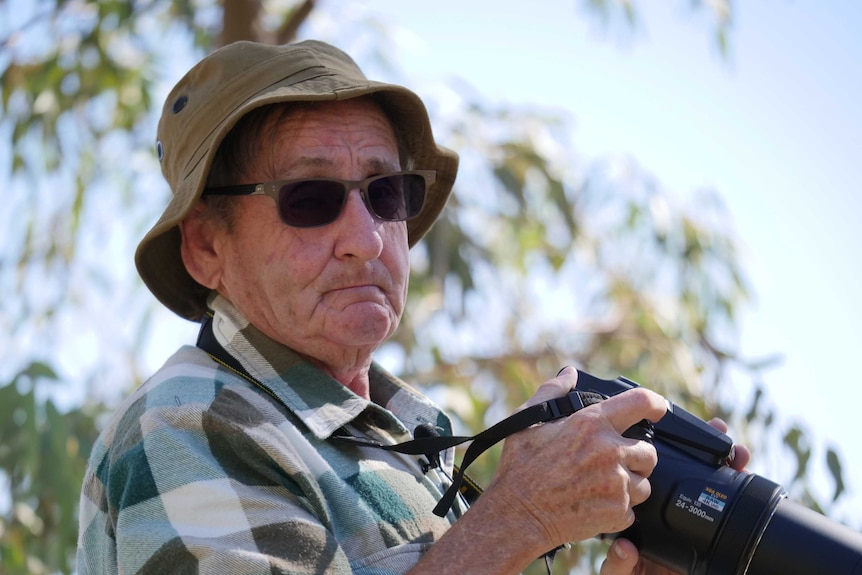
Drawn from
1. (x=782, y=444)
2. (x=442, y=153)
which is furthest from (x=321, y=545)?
(x=782, y=444)

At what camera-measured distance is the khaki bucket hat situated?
187 centimetres

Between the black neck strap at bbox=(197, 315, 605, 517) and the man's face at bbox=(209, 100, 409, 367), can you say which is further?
the man's face at bbox=(209, 100, 409, 367)

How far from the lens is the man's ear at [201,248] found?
1971mm

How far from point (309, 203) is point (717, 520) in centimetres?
80

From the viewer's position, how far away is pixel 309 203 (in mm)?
1866

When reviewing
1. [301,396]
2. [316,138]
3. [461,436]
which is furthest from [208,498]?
[316,138]

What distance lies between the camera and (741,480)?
172 centimetres

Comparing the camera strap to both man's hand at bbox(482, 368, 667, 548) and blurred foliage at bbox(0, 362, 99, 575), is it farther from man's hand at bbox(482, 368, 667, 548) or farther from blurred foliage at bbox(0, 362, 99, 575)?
blurred foliage at bbox(0, 362, 99, 575)

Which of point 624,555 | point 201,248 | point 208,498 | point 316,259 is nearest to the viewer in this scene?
point 208,498

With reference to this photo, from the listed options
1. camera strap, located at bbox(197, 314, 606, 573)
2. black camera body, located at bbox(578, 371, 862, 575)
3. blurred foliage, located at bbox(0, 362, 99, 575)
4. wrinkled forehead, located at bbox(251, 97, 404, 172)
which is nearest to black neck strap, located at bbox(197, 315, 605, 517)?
camera strap, located at bbox(197, 314, 606, 573)

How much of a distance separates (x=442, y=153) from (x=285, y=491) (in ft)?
3.02

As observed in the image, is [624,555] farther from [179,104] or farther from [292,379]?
[179,104]

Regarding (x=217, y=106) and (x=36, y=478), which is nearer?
(x=217, y=106)

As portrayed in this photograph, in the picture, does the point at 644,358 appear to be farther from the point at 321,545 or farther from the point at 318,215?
the point at 321,545
